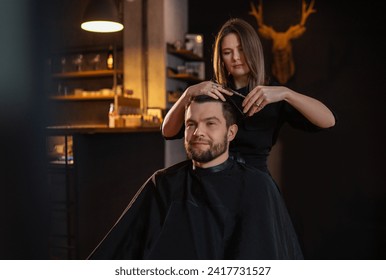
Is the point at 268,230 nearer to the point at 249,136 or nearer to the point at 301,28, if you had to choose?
the point at 249,136

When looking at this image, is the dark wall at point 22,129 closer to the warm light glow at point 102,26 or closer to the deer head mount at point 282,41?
the warm light glow at point 102,26

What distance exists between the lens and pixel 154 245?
123cm

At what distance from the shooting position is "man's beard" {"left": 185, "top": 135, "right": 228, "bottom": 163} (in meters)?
1.21

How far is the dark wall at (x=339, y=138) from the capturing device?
388cm

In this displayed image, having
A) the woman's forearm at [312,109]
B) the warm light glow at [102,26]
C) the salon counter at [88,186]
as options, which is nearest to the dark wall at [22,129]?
the woman's forearm at [312,109]

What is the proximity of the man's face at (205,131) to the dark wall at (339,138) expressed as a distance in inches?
111

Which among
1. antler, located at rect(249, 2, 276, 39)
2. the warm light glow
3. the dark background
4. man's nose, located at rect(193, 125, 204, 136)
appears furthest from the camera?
antler, located at rect(249, 2, 276, 39)

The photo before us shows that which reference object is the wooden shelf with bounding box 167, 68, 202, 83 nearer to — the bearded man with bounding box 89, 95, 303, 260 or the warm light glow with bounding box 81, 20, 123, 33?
the warm light glow with bounding box 81, 20, 123, 33

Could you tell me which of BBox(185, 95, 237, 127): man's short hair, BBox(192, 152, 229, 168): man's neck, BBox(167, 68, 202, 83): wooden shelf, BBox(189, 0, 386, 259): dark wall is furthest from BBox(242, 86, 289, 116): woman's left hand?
BBox(167, 68, 202, 83): wooden shelf

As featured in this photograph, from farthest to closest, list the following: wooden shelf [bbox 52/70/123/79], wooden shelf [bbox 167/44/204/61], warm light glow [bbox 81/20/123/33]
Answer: wooden shelf [bbox 52/70/123/79], wooden shelf [bbox 167/44/204/61], warm light glow [bbox 81/20/123/33]

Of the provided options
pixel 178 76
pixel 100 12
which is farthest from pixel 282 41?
pixel 100 12

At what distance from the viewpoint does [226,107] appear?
4.06 feet

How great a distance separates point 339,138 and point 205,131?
329 cm

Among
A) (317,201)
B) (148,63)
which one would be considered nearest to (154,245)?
(317,201)
